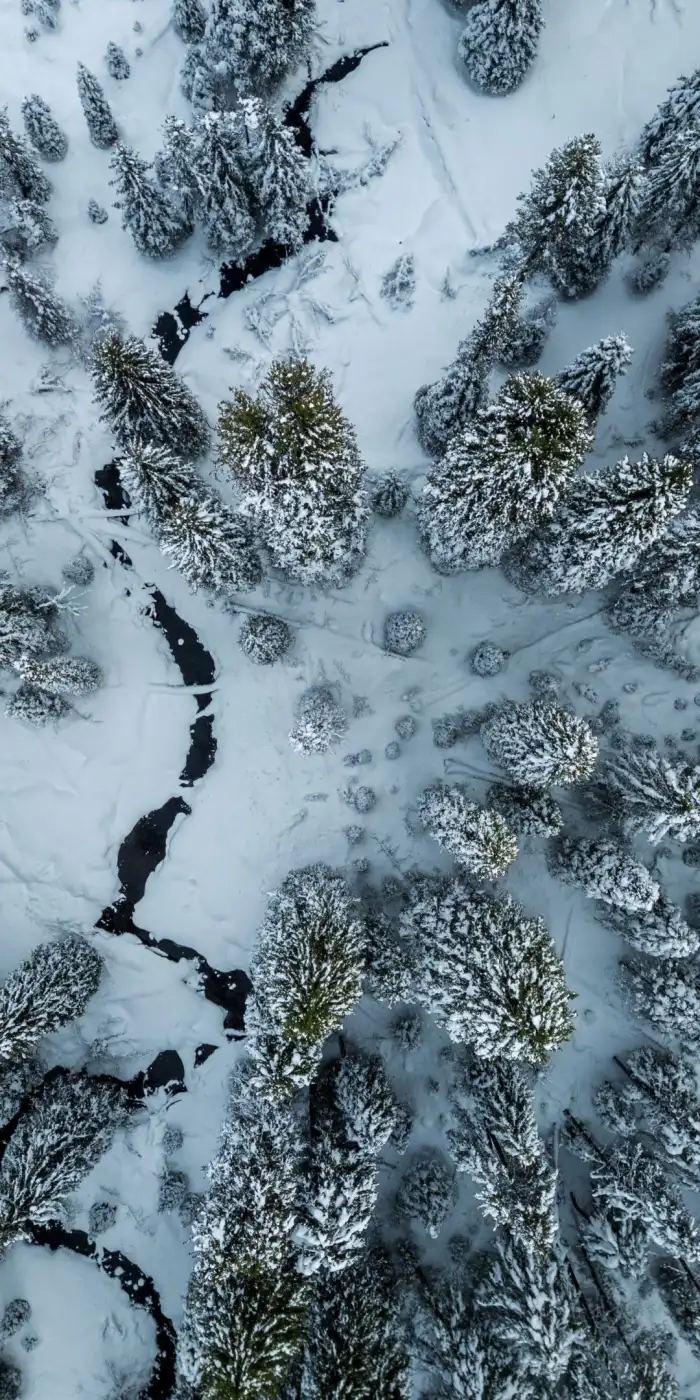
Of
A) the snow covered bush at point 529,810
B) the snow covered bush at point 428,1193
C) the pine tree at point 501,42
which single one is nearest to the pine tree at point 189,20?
the pine tree at point 501,42

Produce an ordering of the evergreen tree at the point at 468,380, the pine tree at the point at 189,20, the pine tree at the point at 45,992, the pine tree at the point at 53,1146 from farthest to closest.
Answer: the pine tree at the point at 189,20 < the pine tree at the point at 45,992 < the pine tree at the point at 53,1146 < the evergreen tree at the point at 468,380

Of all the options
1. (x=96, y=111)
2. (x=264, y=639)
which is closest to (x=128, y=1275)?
(x=264, y=639)

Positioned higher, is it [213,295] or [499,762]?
[213,295]

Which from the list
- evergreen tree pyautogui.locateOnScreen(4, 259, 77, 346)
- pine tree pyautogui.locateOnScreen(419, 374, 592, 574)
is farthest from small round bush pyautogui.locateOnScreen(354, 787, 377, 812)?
evergreen tree pyautogui.locateOnScreen(4, 259, 77, 346)

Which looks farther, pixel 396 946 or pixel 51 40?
pixel 51 40

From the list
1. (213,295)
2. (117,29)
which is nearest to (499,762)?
(213,295)

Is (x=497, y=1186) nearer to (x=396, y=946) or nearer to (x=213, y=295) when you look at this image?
(x=396, y=946)

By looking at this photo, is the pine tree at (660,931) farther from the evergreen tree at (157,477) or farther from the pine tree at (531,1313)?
the evergreen tree at (157,477)

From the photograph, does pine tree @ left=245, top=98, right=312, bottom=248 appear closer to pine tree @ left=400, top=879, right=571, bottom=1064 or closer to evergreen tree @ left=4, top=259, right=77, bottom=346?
evergreen tree @ left=4, top=259, right=77, bottom=346
